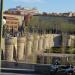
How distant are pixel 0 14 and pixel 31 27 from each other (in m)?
3.79

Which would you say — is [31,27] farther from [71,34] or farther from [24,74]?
[24,74]

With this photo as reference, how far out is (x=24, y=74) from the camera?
3.43 feet

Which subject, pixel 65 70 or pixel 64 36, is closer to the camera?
pixel 65 70

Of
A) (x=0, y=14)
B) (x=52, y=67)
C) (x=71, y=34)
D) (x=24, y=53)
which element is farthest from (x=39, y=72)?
(x=71, y=34)

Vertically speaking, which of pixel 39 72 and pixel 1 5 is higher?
pixel 1 5

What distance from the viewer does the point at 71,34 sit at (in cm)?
503

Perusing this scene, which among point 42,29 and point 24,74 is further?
point 42,29

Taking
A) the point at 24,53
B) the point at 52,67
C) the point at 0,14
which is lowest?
the point at 24,53

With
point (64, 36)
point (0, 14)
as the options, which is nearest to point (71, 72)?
point (0, 14)

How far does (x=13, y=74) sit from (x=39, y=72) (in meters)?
0.12

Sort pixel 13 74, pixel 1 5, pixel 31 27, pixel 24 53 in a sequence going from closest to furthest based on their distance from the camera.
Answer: pixel 1 5, pixel 13 74, pixel 24 53, pixel 31 27

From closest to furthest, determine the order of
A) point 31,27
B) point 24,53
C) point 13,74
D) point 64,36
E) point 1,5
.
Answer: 1. point 1,5
2. point 13,74
3. point 24,53
4. point 31,27
5. point 64,36

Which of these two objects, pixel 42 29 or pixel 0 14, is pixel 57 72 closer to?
pixel 0 14

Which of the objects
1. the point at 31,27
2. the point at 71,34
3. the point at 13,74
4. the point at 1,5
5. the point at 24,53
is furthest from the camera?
the point at 71,34
